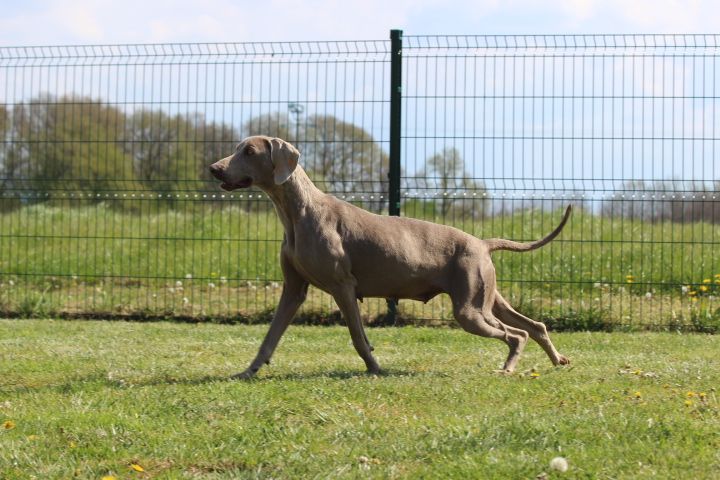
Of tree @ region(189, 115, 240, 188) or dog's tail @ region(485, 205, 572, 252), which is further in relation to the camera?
tree @ region(189, 115, 240, 188)

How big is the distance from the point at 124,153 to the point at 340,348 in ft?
19.3

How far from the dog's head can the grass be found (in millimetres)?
1404

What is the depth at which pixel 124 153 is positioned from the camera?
13.9 m

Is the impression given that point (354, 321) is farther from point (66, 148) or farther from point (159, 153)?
point (66, 148)

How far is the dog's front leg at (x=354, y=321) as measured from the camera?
24.7ft

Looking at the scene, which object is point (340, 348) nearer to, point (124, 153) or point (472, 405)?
point (472, 405)

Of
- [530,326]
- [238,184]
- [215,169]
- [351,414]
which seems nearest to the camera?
[351,414]

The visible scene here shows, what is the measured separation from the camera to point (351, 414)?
5.81 meters

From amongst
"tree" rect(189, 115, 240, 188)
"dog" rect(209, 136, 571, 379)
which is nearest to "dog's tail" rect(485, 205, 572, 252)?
"dog" rect(209, 136, 571, 379)

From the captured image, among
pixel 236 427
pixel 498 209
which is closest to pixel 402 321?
pixel 498 209

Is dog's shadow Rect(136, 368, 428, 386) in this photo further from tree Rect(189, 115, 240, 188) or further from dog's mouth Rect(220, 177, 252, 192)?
tree Rect(189, 115, 240, 188)

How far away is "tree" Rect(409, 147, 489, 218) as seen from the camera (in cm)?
1145

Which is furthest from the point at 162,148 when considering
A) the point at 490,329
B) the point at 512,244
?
the point at 490,329

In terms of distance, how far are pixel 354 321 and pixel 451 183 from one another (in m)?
4.24
